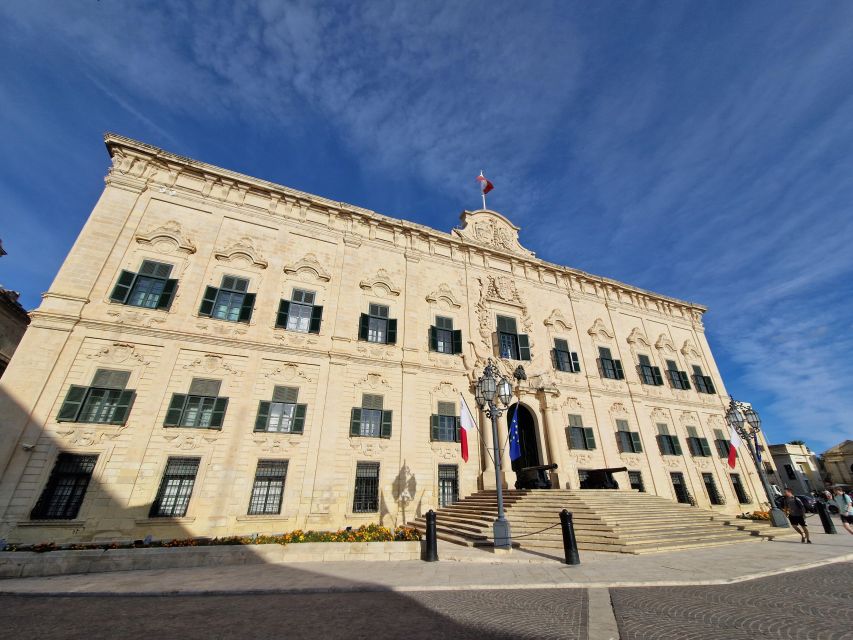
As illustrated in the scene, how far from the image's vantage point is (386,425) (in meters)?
14.9

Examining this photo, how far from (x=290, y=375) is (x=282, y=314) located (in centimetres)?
272

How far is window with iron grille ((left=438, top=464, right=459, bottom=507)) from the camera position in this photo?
14.8 m

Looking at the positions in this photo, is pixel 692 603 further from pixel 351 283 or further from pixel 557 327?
pixel 557 327

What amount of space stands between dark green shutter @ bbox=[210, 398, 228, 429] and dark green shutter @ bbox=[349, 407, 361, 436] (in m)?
4.56

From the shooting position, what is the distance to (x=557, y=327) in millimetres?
21109

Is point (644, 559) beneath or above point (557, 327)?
beneath

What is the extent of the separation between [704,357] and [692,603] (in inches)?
1016

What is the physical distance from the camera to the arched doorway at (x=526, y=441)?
699 inches

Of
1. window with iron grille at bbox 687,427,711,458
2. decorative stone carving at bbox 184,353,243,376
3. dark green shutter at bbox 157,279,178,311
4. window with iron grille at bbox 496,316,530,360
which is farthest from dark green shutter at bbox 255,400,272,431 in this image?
window with iron grille at bbox 687,427,711,458

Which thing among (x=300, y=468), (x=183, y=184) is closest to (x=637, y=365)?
(x=300, y=468)

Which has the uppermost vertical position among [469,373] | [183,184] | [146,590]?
[183,184]

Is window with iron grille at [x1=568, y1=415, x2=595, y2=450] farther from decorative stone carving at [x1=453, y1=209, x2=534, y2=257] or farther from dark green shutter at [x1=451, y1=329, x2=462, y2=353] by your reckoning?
decorative stone carving at [x1=453, y1=209, x2=534, y2=257]

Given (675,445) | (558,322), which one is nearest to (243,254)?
(558,322)

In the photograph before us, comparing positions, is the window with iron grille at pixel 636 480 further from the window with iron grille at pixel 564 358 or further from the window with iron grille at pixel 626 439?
the window with iron grille at pixel 564 358
